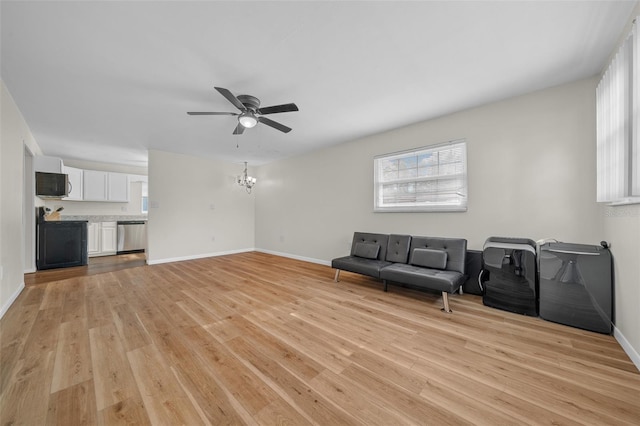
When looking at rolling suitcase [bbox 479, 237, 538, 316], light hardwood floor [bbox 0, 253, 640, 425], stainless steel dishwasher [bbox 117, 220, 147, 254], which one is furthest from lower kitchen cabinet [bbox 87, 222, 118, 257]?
rolling suitcase [bbox 479, 237, 538, 316]

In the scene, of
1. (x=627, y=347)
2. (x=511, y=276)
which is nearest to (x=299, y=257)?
(x=511, y=276)

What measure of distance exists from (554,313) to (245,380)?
9.91 ft

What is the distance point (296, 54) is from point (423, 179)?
266cm

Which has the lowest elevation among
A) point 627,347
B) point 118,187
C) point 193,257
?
point 193,257

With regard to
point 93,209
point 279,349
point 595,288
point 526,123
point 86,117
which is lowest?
point 279,349

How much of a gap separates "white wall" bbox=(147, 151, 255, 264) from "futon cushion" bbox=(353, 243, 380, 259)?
161 inches

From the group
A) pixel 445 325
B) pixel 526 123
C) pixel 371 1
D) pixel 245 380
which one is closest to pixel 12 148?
pixel 245 380

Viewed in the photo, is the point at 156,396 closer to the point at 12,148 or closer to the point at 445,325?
the point at 445,325

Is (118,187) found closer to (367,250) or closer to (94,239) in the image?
(94,239)

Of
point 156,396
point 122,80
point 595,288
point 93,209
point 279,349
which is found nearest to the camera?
point 156,396

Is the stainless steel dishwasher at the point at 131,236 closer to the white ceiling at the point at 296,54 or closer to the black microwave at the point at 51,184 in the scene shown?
the black microwave at the point at 51,184

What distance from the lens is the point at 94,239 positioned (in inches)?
236

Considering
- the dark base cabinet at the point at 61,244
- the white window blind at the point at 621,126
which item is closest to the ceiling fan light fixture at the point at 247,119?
the white window blind at the point at 621,126

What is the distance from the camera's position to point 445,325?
2326mm
